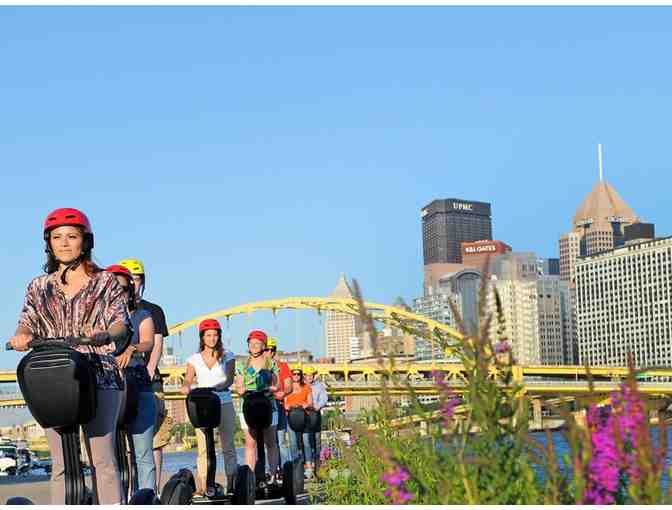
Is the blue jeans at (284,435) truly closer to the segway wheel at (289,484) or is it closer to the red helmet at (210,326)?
the segway wheel at (289,484)

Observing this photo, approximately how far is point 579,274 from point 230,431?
590ft

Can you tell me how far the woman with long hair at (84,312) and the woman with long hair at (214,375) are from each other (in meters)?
3.09

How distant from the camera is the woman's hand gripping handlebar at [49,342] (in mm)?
4941

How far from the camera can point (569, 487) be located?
4.12 meters

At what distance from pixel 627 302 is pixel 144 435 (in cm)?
16888

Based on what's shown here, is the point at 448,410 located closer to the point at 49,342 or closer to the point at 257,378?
the point at 49,342

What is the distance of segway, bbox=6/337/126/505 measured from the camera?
484 cm

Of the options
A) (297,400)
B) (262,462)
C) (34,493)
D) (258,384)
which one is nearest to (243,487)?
(262,462)

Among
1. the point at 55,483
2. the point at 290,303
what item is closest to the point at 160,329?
the point at 55,483

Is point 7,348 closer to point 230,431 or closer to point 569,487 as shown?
point 569,487

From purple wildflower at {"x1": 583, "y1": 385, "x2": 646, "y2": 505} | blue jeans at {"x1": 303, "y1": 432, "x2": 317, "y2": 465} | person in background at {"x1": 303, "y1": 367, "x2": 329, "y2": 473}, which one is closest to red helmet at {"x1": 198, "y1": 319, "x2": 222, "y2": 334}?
purple wildflower at {"x1": 583, "y1": 385, "x2": 646, "y2": 505}

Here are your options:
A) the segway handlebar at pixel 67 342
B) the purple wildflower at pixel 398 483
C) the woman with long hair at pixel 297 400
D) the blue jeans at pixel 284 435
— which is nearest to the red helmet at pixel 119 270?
the segway handlebar at pixel 67 342

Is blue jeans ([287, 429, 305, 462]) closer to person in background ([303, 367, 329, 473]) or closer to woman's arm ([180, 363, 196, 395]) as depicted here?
person in background ([303, 367, 329, 473])

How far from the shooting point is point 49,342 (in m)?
4.93
